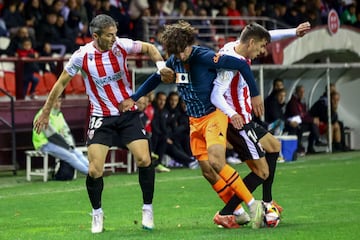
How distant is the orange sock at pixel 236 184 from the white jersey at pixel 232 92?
0.59 metres

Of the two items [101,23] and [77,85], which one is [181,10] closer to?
[77,85]

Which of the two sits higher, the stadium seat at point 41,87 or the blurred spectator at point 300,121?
the stadium seat at point 41,87

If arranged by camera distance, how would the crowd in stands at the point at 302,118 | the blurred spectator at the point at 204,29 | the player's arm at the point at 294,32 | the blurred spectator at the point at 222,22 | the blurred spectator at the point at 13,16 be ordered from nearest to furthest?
the player's arm at the point at 294,32 < the blurred spectator at the point at 13,16 < the crowd in stands at the point at 302,118 < the blurred spectator at the point at 204,29 < the blurred spectator at the point at 222,22

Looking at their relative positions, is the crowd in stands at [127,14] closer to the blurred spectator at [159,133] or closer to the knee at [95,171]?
the blurred spectator at [159,133]

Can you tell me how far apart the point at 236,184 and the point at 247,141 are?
21.6 inches

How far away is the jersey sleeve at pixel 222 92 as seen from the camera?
37.3 feet

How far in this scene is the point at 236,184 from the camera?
36.7ft

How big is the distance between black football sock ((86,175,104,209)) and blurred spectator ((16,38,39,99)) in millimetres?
11254

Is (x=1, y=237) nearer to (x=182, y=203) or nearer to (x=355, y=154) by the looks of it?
(x=182, y=203)

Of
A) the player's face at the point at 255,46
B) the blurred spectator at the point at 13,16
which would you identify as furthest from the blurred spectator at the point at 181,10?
the player's face at the point at 255,46

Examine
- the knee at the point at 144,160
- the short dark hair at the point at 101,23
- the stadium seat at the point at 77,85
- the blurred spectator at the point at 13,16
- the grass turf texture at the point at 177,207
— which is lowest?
the grass turf texture at the point at 177,207

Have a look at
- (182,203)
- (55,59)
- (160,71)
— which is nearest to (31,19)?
(55,59)

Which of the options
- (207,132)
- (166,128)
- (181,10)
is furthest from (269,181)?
(181,10)

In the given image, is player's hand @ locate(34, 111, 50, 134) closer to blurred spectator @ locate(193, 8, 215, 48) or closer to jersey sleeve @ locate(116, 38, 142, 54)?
jersey sleeve @ locate(116, 38, 142, 54)
